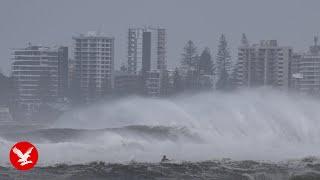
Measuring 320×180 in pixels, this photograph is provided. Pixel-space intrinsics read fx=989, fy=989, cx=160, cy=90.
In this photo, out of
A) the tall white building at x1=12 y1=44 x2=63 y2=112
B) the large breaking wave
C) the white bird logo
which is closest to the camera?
the white bird logo

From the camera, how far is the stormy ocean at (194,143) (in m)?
36.6

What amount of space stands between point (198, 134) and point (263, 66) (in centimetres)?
13520

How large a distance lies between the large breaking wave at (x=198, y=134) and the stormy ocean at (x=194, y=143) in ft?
0.15

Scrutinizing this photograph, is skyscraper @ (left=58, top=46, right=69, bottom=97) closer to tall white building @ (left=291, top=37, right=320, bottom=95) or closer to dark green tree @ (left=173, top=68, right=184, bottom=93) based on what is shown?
dark green tree @ (left=173, top=68, right=184, bottom=93)

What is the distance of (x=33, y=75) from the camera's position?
644ft

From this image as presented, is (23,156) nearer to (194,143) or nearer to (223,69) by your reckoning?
(194,143)

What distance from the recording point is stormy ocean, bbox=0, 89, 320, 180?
1439 inches

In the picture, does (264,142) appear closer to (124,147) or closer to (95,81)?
(124,147)

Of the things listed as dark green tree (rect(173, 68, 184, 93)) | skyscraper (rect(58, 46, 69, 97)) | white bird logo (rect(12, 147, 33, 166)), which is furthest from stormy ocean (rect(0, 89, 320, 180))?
skyscraper (rect(58, 46, 69, 97))

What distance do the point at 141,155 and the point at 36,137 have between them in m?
10.9

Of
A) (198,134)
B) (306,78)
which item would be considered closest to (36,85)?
(306,78)

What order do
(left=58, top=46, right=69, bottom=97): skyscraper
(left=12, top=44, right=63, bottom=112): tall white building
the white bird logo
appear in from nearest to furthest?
the white bird logo < (left=12, top=44, right=63, bottom=112): tall white building < (left=58, top=46, right=69, bottom=97): skyscraper

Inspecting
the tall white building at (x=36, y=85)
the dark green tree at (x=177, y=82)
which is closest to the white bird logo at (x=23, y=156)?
the tall white building at (x=36, y=85)

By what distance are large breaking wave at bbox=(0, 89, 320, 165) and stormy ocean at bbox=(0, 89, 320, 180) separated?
47 mm
